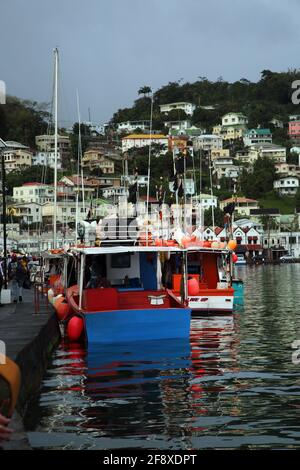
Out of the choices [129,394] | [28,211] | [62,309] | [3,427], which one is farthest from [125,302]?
[28,211]

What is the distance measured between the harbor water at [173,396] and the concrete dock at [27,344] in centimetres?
33

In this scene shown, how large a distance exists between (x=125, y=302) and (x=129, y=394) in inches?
351

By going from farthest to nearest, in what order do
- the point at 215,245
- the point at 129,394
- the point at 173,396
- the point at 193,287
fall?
the point at 215,245
the point at 193,287
the point at 129,394
the point at 173,396

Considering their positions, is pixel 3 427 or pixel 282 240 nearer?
pixel 3 427

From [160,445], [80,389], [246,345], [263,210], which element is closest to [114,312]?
[246,345]

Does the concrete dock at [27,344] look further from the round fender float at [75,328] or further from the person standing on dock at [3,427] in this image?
the person standing on dock at [3,427]

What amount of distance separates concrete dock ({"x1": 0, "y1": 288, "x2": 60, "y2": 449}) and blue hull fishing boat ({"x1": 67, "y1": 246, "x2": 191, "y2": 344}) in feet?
3.69

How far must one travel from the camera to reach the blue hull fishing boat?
78.6ft

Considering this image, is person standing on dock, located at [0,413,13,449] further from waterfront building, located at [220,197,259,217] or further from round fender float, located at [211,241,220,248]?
waterfront building, located at [220,197,259,217]

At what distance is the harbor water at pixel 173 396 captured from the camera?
42.9 ft

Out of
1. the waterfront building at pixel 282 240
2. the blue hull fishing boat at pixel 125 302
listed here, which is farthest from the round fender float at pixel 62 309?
the waterfront building at pixel 282 240

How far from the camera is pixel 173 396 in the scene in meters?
16.6

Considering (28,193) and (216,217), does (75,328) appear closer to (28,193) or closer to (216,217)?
(216,217)

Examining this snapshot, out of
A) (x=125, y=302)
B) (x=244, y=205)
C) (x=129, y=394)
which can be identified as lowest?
(x=129, y=394)
